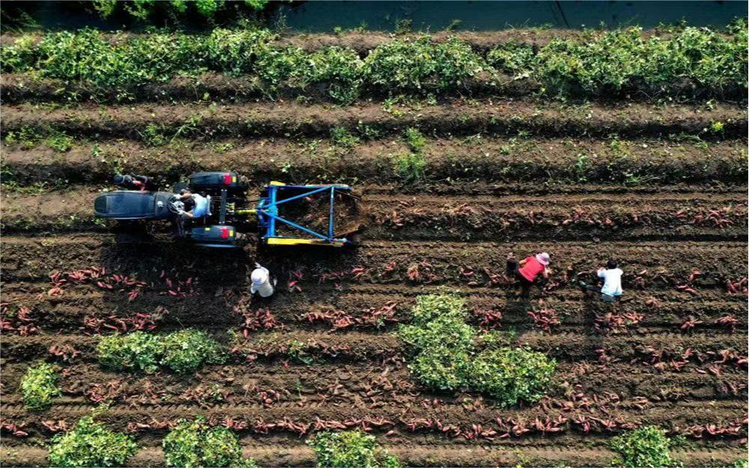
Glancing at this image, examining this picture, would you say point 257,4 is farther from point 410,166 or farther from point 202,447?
point 202,447

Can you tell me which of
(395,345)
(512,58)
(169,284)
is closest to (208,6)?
(169,284)

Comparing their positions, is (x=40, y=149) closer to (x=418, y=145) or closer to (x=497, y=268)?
(x=418, y=145)

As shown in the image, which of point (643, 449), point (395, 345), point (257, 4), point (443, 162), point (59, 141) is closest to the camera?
point (643, 449)

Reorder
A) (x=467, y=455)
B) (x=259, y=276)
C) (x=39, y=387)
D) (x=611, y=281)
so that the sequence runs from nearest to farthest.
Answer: (x=259, y=276) < (x=611, y=281) < (x=467, y=455) < (x=39, y=387)

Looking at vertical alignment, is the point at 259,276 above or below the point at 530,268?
below

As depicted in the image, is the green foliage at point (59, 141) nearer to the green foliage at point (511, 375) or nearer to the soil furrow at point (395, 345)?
the soil furrow at point (395, 345)

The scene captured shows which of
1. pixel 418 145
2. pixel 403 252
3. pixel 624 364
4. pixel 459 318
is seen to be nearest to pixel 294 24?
pixel 418 145
